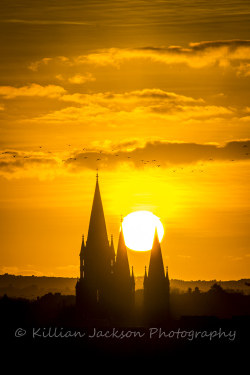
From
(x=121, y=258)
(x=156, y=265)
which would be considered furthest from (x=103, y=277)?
(x=156, y=265)

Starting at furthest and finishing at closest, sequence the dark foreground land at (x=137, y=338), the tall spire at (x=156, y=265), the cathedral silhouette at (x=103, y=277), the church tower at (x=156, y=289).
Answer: the cathedral silhouette at (x=103, y=277) → the church tower at (x=156, y=289) → the tall spire at (x=156, y=265) → the dark foreground land at (x=137, y=338)

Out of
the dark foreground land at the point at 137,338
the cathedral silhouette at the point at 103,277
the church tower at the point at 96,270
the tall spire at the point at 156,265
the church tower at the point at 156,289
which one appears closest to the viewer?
the dark foreground land at the point at 137,338

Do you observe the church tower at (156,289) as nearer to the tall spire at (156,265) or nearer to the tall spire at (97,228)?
the tall spire at (156,265)

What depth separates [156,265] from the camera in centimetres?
9638

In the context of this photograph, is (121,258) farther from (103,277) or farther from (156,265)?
(156,265)

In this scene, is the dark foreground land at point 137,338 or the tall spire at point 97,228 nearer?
the dark foreground land at point 137,338

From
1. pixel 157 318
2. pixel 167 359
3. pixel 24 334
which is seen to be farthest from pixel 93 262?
pixel 167 359

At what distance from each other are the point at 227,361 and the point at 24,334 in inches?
758

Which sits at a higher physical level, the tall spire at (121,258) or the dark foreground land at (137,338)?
the tall spire at (121,258)

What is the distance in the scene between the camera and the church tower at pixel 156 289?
95.7 meters

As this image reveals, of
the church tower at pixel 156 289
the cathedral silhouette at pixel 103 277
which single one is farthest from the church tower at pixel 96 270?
the church tower at pixel 156 289

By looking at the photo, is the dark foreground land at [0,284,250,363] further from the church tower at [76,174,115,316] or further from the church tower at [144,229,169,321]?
the church tower at [76,174,115,316]

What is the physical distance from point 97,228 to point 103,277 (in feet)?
15.5

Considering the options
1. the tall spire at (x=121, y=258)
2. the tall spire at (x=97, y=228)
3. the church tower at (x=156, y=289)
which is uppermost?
the tall spire at (x=97, y=228)
